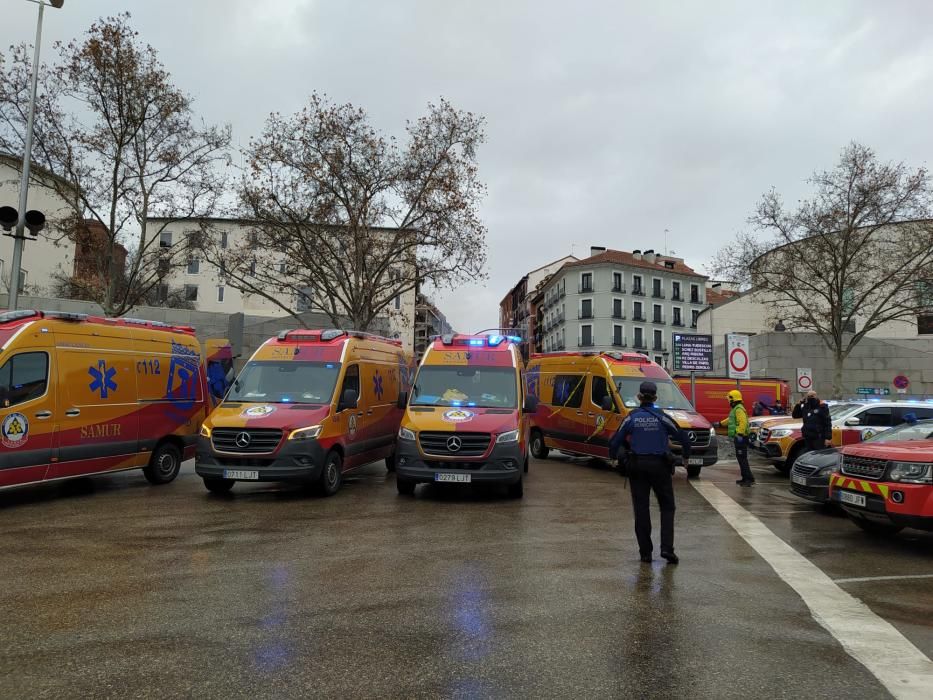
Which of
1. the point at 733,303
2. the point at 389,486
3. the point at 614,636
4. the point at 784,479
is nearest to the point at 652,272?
the point at 733,303

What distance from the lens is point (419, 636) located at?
14.1ft

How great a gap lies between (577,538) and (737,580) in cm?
199

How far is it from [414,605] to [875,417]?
43.4ft

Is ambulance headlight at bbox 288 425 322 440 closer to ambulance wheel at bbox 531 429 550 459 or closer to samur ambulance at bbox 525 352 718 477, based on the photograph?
samur ambulance at bbox 525 352 718 477

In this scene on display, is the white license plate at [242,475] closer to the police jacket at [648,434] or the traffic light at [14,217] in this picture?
the police jacket at [648,434]

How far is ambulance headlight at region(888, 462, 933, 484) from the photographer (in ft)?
22.5

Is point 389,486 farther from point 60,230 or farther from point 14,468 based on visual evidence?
point 60,230

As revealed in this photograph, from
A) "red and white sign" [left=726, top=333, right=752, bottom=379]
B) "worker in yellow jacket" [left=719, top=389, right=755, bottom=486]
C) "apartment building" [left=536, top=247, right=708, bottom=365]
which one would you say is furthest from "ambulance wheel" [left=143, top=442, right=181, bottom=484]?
"apartment building" [left=536, top=247, right=708, bottom=365]

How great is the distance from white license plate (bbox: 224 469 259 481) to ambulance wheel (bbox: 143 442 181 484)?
262 centimetres

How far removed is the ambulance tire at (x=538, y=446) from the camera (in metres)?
17.7

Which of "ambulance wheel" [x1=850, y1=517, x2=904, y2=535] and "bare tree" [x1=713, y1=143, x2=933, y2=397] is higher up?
"bare tree" [x1=713, y1=143, x2=933, y2=397]

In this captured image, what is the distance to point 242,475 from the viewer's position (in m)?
9.23

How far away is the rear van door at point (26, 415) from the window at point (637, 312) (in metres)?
69.4

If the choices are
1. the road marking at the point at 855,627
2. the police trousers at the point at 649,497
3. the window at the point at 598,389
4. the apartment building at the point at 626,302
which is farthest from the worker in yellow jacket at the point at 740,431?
the apartment building at the point at 626,302
